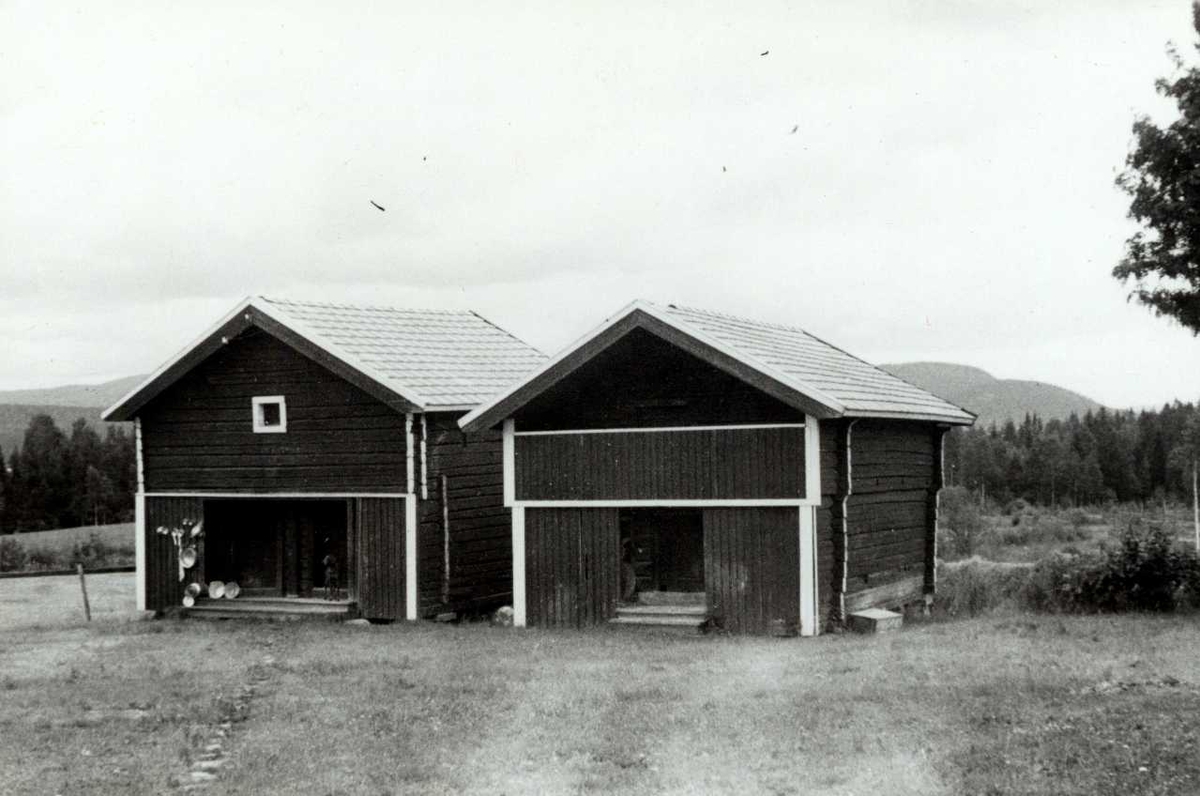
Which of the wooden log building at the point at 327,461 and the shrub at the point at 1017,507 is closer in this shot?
the wooden log building at the point at 327,461

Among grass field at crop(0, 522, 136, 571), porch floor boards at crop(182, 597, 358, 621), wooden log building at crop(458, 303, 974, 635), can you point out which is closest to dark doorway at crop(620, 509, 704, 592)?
wooden log building at crop(458, 303, 974, 635)

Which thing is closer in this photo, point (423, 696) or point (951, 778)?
point (951, 778)

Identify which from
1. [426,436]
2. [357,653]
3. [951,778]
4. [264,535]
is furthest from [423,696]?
[264,535]

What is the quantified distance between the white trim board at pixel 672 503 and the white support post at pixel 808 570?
0.99 feet

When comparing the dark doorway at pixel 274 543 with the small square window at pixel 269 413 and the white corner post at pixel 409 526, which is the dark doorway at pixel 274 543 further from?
the white corner post at pixel 409 526

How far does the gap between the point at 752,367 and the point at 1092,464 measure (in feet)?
214

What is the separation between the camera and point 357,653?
64.0 ft

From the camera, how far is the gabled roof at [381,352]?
23.3 meters

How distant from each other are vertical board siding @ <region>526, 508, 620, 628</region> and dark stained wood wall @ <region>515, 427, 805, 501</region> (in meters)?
0.40

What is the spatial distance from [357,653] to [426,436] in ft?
16.3

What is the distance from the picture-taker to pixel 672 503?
21.0m

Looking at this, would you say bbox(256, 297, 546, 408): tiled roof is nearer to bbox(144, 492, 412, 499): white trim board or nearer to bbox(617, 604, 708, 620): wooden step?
bbox(144, 492, 412, 499): white trim board

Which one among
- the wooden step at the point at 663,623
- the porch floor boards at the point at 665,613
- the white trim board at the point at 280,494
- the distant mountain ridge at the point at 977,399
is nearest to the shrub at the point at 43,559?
the white trim board at the point at 280,494

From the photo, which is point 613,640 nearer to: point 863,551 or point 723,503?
point 723,503
